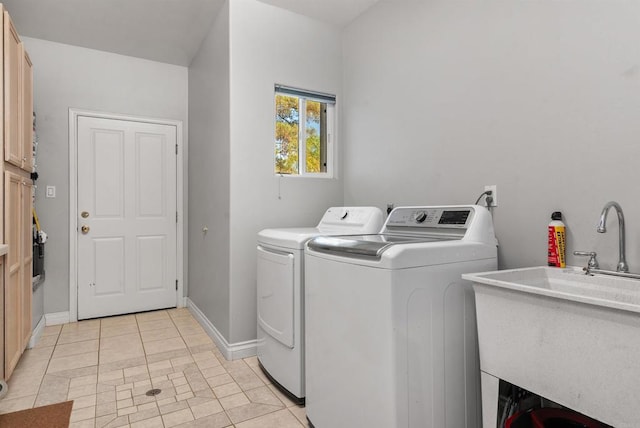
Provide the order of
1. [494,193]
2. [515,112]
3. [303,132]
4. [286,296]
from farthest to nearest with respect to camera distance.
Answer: [303,132]
[286,296]
[494,193]
[515,112]

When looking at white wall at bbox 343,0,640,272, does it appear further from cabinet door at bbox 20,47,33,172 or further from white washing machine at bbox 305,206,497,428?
cabinet door at bbox 20,47,33,172

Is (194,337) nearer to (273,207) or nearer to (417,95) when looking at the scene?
(273,207)

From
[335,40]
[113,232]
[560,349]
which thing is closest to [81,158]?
[113,232]

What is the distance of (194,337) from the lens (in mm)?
3041

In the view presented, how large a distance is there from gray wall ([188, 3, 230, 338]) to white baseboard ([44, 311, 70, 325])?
3.72ft

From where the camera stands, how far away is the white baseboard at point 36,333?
2789 mm

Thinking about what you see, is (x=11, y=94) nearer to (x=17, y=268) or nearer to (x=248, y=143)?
(x=17, y=268)

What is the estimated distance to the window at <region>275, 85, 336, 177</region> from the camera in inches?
114

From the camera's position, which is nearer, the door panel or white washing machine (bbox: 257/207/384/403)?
white washing machine (bbox: 257/207/384/403)

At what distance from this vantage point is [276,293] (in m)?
2.10

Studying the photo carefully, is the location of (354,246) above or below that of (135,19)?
below

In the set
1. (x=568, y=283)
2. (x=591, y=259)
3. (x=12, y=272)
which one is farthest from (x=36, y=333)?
→ (x=591, y=259)

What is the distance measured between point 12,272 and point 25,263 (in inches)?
16.4

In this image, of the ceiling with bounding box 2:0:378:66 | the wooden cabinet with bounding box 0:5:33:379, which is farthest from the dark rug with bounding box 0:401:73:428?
the ceiling with bounding box 2:0:378:66
